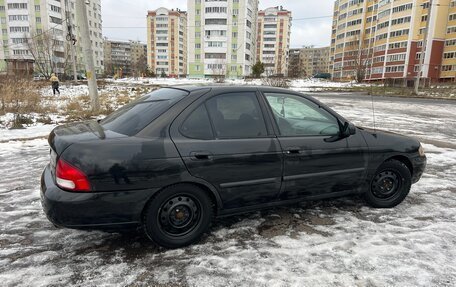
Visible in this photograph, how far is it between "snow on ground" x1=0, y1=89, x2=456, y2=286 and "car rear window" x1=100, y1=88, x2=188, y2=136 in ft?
3.89

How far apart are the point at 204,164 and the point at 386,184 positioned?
2663 millimetres

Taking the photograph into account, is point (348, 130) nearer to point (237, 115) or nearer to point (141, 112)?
point (237, 115)

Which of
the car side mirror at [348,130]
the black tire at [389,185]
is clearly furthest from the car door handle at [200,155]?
the black tire at [389,185]

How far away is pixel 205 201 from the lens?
317 cm

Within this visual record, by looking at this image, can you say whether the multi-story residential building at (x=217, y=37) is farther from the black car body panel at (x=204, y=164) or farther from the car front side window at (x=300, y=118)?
the black car body panel at (x=204, y=164)

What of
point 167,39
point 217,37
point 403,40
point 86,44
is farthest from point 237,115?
point 167,39

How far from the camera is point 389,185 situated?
4297 millimetres

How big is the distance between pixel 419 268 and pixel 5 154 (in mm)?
7402

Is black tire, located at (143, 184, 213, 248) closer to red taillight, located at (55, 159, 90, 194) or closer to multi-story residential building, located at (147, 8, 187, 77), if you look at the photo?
red taillight, located at (55, 159, 90, 194)

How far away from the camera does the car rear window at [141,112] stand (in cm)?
313

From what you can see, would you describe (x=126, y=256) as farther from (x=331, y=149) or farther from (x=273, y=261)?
(x=331, y=149)

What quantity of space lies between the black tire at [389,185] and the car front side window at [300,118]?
0.98 metres

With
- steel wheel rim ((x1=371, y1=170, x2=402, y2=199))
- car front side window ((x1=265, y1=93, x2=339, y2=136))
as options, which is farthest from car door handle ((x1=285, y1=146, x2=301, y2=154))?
steel wheel rim ((x1=371, y1=170, x2=402, y2=199))

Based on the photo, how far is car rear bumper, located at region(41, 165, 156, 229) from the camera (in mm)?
2742
